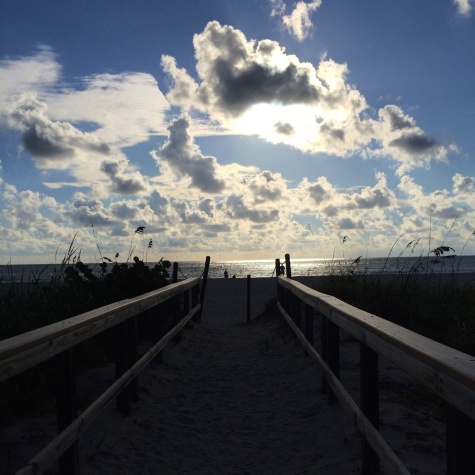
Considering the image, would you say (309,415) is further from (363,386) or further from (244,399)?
(363,386)

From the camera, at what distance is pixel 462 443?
1741 millimetres

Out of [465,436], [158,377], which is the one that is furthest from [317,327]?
[465,436]

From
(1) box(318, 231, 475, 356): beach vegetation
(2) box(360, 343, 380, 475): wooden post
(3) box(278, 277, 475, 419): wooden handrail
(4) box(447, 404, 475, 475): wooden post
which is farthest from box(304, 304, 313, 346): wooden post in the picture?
(4) box(447, 404, 475, 475): wooden post

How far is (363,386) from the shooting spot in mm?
3109

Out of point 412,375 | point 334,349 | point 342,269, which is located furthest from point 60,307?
point 342,269

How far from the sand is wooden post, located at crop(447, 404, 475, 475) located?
1.67 meters

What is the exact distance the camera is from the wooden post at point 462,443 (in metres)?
1.72

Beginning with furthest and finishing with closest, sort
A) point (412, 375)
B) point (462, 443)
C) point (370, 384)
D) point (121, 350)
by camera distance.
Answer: point (121, 350), point (370, 384), point (412, 375), point (462, 443)

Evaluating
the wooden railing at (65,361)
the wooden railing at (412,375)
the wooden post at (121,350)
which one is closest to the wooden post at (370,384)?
the wooden railing at (412,375)

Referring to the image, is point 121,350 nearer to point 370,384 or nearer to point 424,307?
point 370,384

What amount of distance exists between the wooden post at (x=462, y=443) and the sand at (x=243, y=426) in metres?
1.67

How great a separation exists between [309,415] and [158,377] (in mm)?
2089

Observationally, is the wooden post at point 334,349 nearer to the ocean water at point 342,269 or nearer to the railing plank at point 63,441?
the railing plank at point 63,441

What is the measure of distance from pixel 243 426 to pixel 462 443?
11.1 ft
